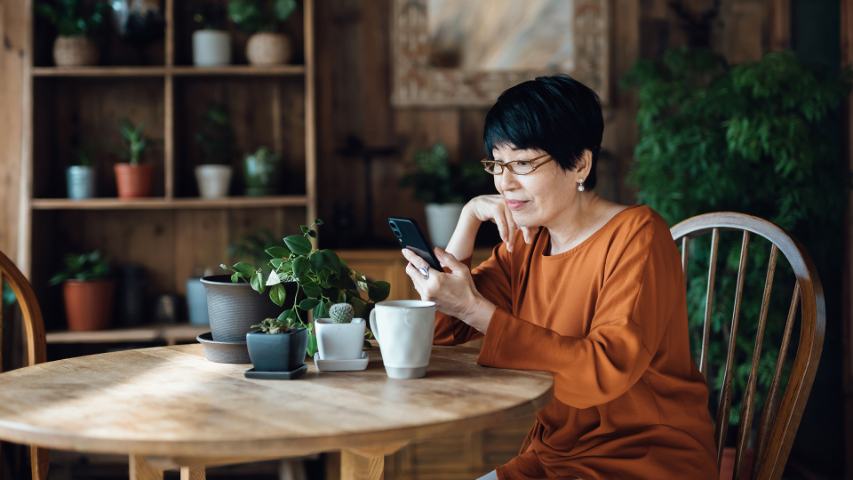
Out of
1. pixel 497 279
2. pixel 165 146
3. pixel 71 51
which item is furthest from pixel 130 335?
pixel 497 279

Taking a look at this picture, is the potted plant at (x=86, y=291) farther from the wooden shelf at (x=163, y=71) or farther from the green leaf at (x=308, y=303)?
the green leaf at (x=308, y=303)

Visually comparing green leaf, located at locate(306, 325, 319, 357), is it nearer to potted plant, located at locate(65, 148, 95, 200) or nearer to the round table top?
the round table top

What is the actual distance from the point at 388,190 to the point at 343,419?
2541 mm

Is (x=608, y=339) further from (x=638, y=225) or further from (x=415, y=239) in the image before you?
(x=415, y=239)

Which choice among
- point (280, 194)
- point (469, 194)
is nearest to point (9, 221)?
point (280, 194)

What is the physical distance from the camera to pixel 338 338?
56.3 inches

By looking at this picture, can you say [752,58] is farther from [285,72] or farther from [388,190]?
[285,72]

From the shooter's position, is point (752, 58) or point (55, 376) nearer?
point (55, 376)

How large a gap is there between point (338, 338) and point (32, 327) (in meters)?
0.67

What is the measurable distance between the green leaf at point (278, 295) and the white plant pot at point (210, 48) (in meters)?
2.14

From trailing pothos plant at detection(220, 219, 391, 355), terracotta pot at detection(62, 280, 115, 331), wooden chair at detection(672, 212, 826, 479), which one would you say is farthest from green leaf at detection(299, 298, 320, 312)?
terracotta pot at detection(62, 280, 115, 331)

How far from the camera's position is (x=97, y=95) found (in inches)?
141

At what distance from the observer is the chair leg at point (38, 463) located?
163 centimetres

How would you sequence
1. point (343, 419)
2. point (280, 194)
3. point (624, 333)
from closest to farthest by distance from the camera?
point (343, 419), point (624, 333), point (280, 194)
